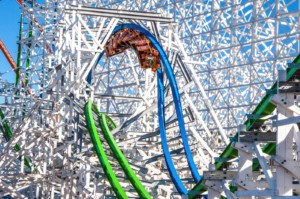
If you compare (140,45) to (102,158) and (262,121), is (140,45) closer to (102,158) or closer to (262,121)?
(102,158)

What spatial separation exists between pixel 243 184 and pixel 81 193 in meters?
6.96

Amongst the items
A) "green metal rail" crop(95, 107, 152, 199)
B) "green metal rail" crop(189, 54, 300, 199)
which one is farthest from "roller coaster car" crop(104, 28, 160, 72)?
"green metal rail" crop(189, 54, 300, 199)

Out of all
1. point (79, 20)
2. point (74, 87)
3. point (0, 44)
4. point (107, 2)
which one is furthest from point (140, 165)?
point (0, 44)

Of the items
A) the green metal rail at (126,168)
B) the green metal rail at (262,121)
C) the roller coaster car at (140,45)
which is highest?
the roller coaster car at (140,45)

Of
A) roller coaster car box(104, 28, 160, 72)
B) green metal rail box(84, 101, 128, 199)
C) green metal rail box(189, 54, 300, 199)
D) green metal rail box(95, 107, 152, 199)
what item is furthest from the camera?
roller coaster car box(104, 28, 160, 72)

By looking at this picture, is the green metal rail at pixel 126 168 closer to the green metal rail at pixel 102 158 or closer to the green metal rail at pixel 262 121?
the green metal rail at pixel 102 158

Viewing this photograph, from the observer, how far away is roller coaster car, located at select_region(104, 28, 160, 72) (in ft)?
59.4

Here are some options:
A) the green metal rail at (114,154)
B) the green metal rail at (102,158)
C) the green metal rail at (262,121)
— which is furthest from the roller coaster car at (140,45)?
the green metal rail at (262,121)

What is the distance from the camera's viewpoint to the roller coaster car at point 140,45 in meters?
18.1

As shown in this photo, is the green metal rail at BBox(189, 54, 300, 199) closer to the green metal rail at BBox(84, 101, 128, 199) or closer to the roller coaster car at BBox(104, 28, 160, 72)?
the green metal rail at BBox(84, 101, 128, 199)

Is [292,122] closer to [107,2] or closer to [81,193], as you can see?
[81,193]

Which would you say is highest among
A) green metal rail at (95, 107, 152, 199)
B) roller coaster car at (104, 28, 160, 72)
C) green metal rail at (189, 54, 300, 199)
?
roller coaster car at (104, 28, 160, 72)

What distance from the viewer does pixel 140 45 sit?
18.4 meters

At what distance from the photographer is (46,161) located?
18.5 meters
